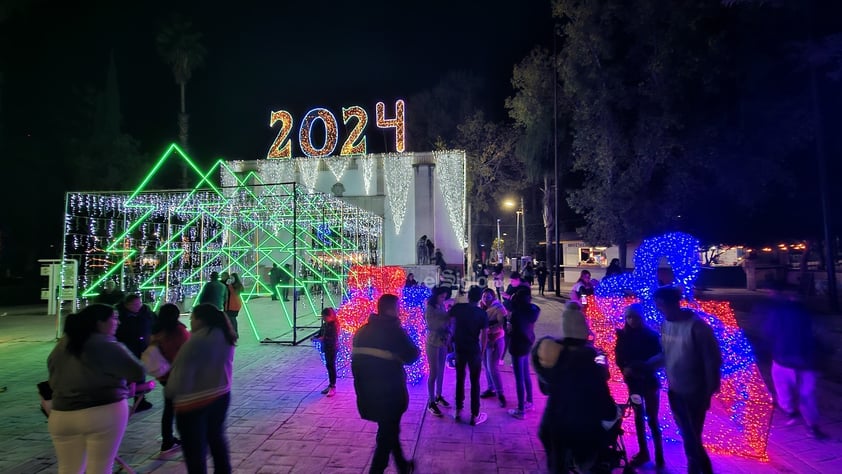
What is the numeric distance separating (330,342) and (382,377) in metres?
3.11

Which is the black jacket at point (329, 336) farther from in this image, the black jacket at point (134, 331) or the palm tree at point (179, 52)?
the palm tree at point (179, 52)

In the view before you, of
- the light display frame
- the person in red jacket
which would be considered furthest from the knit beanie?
the light display frame

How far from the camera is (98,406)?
2.83 m

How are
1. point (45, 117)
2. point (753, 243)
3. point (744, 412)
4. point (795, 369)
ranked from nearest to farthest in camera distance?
point (744, 412) < point (795, 369) < point (753, 243) < point (45, 117)

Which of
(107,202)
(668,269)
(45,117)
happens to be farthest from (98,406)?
(45,117)

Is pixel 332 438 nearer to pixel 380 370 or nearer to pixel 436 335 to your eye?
pixel 436 335

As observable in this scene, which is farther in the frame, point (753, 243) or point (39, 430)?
point (753, 243)

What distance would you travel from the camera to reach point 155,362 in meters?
3.77

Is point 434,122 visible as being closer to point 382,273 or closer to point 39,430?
point 382,273

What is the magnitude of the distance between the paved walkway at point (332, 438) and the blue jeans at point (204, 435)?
2.95ft

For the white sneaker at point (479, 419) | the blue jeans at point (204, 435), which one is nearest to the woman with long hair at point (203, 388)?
the blue jeans at point (204, 435)

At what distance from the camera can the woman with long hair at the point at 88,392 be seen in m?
2.79

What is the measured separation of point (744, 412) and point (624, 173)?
584 inches

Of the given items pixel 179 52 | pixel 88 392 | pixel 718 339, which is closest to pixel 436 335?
pixel 718 339
